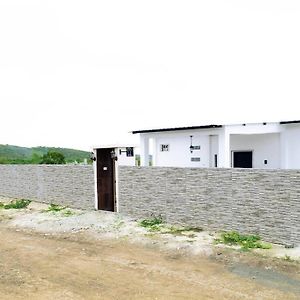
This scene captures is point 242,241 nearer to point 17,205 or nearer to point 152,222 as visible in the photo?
point 152,222

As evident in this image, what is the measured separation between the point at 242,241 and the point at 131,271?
3486 millimetres

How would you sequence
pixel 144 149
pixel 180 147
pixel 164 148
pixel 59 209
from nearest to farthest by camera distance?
pixel 59 209
pixel 180 147
pixel 164 148
pixel 144 149

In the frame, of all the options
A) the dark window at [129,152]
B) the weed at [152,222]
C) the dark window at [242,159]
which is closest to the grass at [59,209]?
the dark window at [129,152]

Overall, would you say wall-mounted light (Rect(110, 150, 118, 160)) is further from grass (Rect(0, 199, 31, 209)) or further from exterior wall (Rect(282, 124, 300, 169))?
exterior wall (Rect(282, 124, 300, 169))

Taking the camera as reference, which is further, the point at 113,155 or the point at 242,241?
the point at 113,155

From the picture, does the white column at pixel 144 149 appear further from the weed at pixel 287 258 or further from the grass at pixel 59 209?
the weed at pixel 287 258

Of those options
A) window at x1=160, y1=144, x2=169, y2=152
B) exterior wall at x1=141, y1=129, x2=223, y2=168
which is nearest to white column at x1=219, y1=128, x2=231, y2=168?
exterior wall at x1=141, y1=129, x2=223, y2=168

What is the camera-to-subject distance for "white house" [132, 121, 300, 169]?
18328mm

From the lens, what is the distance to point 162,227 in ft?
42.8

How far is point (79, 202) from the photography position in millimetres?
17891

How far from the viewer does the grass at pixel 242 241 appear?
33.7 feet

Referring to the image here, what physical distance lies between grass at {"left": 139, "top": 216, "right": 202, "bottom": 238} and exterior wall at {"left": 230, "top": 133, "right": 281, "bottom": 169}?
790cm

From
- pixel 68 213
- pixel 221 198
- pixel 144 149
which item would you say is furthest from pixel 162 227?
pixel 144 149

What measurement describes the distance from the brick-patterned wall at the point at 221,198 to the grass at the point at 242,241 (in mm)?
191
